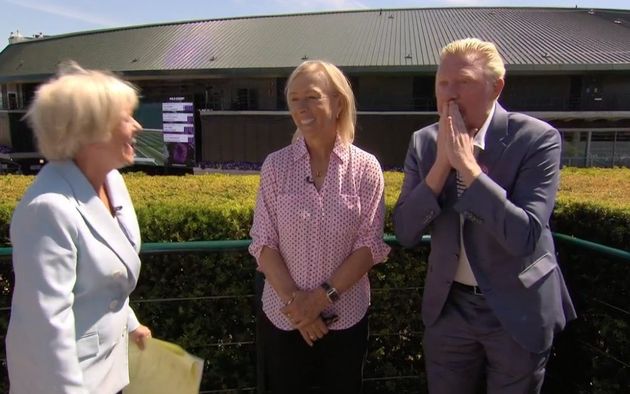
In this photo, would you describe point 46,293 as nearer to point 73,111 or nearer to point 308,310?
point 73,111

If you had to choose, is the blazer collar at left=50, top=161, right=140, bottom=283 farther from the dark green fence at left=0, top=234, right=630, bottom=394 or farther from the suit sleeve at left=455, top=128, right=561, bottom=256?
the dark green fence at left=0, top=234, right=630, bottom=394

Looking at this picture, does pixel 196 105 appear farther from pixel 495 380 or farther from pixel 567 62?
pixel 495 380

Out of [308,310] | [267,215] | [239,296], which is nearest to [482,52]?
[267,215]

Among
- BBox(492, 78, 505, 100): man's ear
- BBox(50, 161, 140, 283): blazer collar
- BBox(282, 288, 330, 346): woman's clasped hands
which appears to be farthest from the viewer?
BBox(282, 288, 330, 346): woman's clasped hands

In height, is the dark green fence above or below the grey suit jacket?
below

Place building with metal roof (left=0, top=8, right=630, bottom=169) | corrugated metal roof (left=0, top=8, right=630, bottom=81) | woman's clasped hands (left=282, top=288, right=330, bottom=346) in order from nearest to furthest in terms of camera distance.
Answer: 1. woman's clasped hands (left=282, top=288, right=330, bottom=346)
2. building with metal roof (left=0, top=8, right=630, bottom=169)
3. corrugated metal roof (left=0, top=8, right=630, bottom=81)

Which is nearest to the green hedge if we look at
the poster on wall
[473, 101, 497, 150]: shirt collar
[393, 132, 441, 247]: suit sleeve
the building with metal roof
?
[393, 132, 441, 247]: suit sleeve

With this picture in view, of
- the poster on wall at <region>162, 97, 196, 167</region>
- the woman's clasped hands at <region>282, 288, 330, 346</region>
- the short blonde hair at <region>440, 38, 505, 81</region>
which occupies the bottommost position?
the poster on wall at <region>162, 97, 196, 167</region>

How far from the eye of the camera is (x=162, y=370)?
215 centimetres

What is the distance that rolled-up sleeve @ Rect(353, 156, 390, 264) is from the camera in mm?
2352

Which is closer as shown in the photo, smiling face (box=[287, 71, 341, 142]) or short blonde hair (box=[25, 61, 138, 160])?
short blonde hair (box=[25, 61, 138, 160])

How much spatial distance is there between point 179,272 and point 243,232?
492 millimetres

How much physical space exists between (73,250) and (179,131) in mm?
25531

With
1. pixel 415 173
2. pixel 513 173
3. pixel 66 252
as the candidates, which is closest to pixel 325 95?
pixel 415 173
